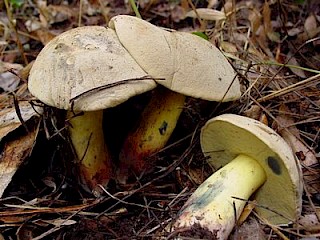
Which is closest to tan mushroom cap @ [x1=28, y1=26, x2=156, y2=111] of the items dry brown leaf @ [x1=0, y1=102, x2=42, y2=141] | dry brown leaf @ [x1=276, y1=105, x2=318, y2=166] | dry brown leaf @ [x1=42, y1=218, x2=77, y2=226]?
dry brown leaf @ [x1=0, y1=102, x2=42, y2=141]

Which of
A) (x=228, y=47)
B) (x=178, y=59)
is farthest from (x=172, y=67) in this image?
(x=228, y=47)

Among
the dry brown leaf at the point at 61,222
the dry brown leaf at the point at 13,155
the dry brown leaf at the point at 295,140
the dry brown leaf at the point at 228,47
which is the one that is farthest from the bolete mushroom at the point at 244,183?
the dry brown leaf at the point at 228,47

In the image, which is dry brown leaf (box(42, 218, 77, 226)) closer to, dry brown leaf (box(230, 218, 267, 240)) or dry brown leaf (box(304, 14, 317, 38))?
dry brown leaf (box(230, 218, 267, 240))

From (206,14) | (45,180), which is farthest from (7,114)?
(206,14)

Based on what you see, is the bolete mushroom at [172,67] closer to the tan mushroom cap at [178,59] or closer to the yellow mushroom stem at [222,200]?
the tan mushroom cap at [178,59]

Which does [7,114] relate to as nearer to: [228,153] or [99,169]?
[99,169]

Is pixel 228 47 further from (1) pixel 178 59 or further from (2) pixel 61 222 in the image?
(2) pixel 61 222
